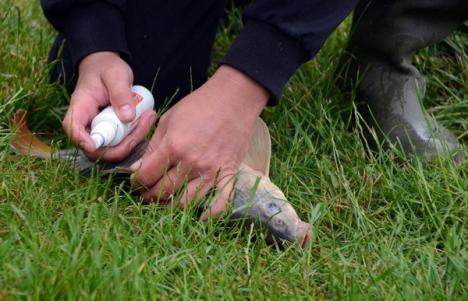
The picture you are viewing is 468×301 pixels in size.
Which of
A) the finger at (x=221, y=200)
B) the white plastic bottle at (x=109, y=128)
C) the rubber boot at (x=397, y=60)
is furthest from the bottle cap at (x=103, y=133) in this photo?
the rubber boot at (x=397, y=60)

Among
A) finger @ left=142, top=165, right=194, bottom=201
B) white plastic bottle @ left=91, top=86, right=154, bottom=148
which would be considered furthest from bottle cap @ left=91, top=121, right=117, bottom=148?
finger @ left=142, top=165, right=194, bottom=201

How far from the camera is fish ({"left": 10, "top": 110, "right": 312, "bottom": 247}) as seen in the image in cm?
160

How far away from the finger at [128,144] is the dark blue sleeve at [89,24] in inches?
7.2

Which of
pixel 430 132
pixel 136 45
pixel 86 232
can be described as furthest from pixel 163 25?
pixel 86 232

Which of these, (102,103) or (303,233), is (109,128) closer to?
(102,103)

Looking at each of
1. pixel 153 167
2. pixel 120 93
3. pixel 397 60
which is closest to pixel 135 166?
pixel 153 167

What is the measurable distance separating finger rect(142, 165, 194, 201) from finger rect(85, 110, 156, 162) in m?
0.11

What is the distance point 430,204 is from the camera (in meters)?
1.74

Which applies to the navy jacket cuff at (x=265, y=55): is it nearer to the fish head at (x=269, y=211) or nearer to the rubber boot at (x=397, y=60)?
the fish head at (x=269, y=211)

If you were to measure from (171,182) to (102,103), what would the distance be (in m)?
0.26

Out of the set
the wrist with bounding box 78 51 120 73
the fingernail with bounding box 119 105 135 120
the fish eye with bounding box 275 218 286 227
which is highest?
the wrist with bounding box 78 51 120 73

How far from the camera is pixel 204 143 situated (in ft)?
5.44

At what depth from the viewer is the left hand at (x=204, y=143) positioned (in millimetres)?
1647

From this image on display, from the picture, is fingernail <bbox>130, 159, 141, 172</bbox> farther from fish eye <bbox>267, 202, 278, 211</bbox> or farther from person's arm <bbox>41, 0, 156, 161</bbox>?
fish eye <bbox>267, 202, 278, 211</bbox>
